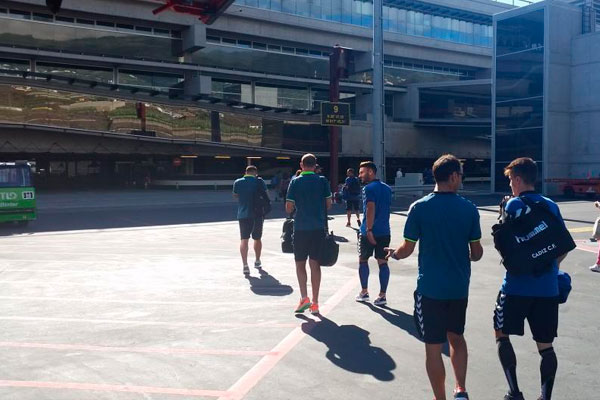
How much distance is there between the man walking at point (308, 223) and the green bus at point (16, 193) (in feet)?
42.9

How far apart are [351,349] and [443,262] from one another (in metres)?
1.97

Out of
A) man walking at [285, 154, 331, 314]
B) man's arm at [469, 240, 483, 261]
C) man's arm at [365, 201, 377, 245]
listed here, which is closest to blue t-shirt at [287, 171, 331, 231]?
man walking at [285, 154, 331, 314]

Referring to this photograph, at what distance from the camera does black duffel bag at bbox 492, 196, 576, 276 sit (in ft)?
13.0

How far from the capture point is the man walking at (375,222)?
7211 mm

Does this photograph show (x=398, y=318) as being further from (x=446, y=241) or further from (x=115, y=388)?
(x=115, y=388)

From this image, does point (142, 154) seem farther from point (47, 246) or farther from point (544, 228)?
point (544, 228)

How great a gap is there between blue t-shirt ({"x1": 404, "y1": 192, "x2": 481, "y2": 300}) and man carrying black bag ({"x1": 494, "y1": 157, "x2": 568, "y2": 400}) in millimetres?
283

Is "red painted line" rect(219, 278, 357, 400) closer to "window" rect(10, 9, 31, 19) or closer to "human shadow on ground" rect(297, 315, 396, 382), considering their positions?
"human shadow on ground" rect(297, 315, 396, 382)

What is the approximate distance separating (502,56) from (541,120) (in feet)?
16.7

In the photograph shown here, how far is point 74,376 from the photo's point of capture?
16.2 feet

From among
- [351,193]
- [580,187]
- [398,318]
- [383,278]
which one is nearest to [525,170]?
[398,318]

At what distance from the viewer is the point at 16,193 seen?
57.2 feet

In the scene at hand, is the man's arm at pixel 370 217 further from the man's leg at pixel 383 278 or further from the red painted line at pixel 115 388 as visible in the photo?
the red painted line at pixel 115 388

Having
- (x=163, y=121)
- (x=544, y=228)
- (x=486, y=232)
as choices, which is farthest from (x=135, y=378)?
(x=163, y=121)
